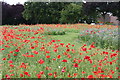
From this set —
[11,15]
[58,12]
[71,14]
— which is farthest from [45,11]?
[11,15]

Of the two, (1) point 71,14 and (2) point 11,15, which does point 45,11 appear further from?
(2) point 11,15

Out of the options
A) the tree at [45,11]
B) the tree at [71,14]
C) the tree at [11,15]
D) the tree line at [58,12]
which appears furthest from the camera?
the tree at [11,15]

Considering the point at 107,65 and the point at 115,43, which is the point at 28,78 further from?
the point at 115,43

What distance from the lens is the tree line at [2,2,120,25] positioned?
3008 cm

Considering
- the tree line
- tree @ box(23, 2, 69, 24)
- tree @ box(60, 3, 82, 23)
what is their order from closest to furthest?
tree @ box(60, 3, 82, 23) → the tree line → tree @ box(23, 2, 69, 24)

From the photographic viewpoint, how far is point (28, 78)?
14.2 feet

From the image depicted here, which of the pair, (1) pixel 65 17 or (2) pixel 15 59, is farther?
(1) pixel 65 17

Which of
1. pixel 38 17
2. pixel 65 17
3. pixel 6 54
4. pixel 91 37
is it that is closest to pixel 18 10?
pixel 38 17

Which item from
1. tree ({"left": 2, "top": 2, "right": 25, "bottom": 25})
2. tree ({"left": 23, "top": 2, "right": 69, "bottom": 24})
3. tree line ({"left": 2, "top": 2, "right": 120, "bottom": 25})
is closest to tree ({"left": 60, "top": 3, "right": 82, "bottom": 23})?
tree line ({"left": 2, "top": 2, "right": 120, "bottom": 25})

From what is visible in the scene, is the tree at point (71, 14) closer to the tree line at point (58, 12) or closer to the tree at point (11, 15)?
the tree line at point (58, 12)

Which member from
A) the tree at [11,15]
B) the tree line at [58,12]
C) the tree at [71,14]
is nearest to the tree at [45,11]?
the tree line at [58,12]

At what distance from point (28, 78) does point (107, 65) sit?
2066 millimetres

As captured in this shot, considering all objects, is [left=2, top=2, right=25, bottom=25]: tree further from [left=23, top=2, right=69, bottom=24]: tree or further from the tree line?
[left=23, top=2, right=69, bottom=24]: tree

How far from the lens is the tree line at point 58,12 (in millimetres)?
30078
